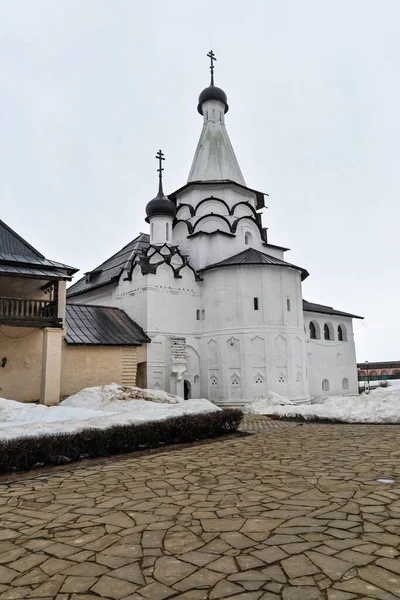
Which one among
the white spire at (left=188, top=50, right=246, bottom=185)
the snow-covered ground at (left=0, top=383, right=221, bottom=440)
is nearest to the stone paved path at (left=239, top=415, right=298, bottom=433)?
the snow-covered ground at (left=0, top=383, right=221, bottom=440)

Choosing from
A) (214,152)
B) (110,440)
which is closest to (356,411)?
(110,440)

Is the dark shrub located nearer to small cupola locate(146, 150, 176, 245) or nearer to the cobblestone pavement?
the cobblestone pavement

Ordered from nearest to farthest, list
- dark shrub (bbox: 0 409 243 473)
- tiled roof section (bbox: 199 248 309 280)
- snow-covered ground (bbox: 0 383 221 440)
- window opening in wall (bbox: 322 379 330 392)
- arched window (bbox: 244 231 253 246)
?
dark shrub (bbox: 0 409 243 473), snow-covered ground (bbox: 0 383 221 440), tiled roof section (bbox: 199 248 309 280), arched window (bbox: 244 231 253 246), window opening in wall (bbox: 322 379 330 392)

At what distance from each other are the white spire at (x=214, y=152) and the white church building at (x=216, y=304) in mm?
789

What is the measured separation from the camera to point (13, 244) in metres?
14.4

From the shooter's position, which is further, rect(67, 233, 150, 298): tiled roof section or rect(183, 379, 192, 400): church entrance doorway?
rect(67, 233, 150, 298): tiled roof section

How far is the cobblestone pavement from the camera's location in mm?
2510

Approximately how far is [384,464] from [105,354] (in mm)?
12003

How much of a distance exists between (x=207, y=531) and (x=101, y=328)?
14.1 meters

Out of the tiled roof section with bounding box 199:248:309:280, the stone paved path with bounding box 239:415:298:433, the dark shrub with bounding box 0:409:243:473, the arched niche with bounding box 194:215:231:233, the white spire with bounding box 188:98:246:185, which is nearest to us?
the dark shrub with bounding box 0:409:243:473

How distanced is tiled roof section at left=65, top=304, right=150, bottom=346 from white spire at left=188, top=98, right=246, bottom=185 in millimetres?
9617

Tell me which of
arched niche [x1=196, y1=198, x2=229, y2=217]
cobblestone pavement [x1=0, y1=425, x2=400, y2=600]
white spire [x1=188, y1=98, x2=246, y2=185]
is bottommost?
cobblestone pavement [x1=0, y1=425, x2=400, y2=600]

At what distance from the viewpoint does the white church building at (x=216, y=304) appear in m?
17.8

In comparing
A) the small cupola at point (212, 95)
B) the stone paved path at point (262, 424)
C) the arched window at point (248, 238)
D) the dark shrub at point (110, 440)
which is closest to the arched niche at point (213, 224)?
the arched window at point (248, 238)
